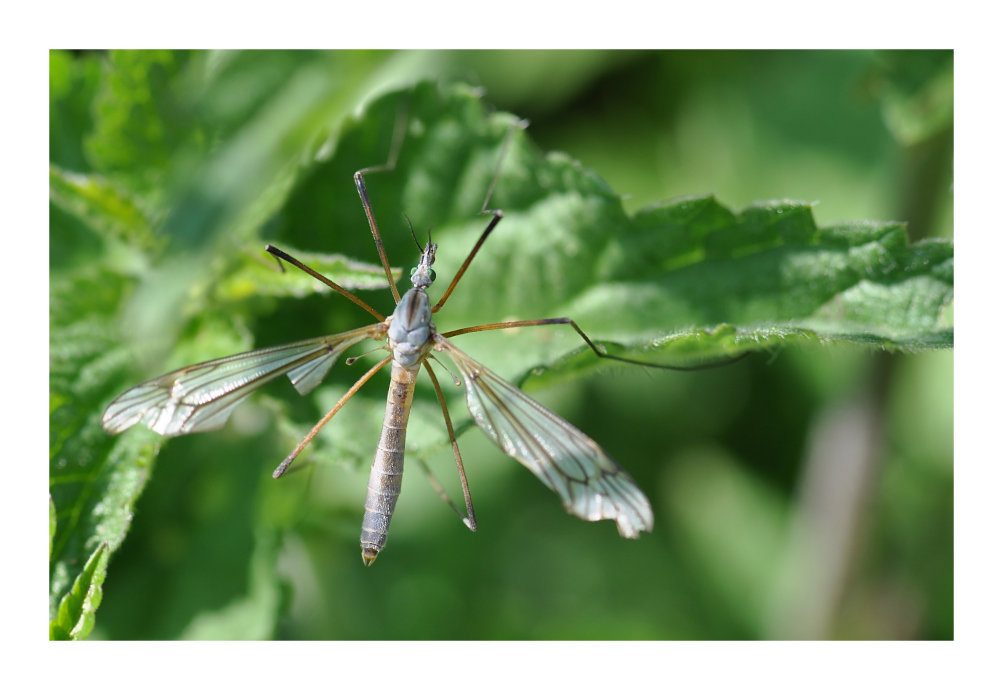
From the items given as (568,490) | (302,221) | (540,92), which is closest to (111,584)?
(302,221)

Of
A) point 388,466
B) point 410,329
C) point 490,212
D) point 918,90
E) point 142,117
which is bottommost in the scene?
point 388,466

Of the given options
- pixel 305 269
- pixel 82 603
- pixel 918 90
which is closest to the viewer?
pixel 82 603

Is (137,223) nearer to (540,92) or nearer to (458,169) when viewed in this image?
(458,169)

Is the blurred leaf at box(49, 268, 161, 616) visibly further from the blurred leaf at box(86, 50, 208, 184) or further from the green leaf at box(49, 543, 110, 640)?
the blurred leaf at box(86, 50, 208, 184)

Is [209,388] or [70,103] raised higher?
[70,103]

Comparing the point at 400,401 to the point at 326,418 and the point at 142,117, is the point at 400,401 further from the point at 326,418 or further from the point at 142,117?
the point at 142,117

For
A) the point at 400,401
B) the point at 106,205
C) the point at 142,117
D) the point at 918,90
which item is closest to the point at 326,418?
the point at 400,401

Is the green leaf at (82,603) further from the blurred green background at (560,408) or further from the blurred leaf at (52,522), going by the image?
the blurred green background at (560,408)
